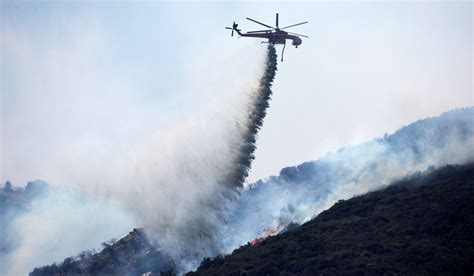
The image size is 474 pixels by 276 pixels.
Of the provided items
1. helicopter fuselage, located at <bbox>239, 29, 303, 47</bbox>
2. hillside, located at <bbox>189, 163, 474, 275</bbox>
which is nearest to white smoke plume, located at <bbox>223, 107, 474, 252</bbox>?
hillside, located at <bbox>189, 163, 474, 275</bbox>

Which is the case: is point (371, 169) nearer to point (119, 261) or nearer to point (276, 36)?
point (119, 261)

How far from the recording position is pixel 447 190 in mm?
143875

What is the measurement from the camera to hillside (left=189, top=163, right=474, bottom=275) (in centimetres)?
11769

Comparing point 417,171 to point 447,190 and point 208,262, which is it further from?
point 208,262

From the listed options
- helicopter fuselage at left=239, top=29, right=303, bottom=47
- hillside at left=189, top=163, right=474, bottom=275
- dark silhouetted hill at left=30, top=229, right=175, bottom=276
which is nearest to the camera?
helicopter fuselage at left=239, top=29, right=303, bottom=47

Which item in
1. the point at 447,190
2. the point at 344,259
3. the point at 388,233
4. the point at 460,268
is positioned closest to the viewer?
the point at 460,268

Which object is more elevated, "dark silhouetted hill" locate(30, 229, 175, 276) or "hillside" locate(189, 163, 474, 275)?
"dark silhouetted hill" locate(30, 229, 175, 276)

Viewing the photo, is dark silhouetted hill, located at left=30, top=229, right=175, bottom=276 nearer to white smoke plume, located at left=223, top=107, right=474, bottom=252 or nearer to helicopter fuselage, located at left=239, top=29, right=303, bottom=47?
white smoke plume, located at left=223, top=107, right=474, bottom=252

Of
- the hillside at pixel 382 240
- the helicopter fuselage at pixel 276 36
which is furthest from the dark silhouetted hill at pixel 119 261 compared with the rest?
the helicopter fuselage at pixel 276 36

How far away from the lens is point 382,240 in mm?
130500

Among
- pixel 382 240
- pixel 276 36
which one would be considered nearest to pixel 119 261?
pixel 382 240

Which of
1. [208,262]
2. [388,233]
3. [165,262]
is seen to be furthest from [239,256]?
[388,233]

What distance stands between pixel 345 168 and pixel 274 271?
245 feet

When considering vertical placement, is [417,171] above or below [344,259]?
above
